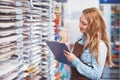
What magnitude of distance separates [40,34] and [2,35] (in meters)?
1.16

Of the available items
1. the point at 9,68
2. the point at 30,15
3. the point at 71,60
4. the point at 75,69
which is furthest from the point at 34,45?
the point at 9,68

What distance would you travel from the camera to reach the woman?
264 cm

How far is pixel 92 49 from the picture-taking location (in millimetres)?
2643

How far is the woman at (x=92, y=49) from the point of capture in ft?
8.68

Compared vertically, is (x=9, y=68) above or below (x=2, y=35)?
below

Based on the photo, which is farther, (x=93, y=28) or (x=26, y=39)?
(x=93, y=28)

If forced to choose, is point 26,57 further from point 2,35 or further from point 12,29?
point 2,35

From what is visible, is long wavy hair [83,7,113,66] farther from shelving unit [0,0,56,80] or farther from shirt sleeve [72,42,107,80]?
shelving unit [0,0,56,80]

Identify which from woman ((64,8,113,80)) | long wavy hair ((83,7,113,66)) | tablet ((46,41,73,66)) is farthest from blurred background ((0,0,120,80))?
long wavy hair ((83,7,113,66))

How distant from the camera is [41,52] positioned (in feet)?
8.91

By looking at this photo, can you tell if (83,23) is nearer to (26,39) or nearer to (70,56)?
(70,56)

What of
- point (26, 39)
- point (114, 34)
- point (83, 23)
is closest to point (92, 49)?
point (83, 23)

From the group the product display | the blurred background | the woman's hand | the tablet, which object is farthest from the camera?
the product display

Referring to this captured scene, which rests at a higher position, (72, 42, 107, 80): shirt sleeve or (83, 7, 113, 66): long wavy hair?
(83, 7, 113, 66): long wavy hair
